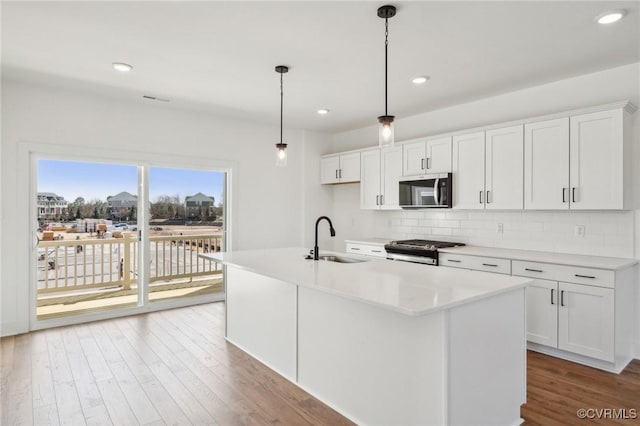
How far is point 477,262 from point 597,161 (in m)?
1.37

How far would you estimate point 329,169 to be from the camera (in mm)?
6156

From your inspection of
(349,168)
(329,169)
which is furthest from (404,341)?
(329,169)

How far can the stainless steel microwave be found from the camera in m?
4.41

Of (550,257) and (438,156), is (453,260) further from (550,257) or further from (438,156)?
(438,156)

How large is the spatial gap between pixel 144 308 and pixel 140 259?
624mm

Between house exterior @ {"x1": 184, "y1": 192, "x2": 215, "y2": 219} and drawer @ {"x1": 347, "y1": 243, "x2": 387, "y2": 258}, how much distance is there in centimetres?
208

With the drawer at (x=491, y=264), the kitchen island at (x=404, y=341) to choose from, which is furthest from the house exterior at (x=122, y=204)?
the drawer at (x=491, y=264)

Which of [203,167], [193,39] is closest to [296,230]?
[203,167]

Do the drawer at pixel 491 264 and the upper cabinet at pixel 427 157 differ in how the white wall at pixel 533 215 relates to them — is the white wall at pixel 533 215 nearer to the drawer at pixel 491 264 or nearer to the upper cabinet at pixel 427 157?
the upper cabinet at pixel 427 157

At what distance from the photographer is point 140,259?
15.8 feet

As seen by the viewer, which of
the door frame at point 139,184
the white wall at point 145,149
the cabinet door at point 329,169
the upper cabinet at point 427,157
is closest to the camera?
the white wall at point 145,149

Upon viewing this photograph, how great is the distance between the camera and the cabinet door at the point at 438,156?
4461mm

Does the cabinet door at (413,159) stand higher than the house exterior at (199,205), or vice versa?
the cabinet door at (413,159)

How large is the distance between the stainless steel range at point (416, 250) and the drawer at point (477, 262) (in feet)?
0.33
